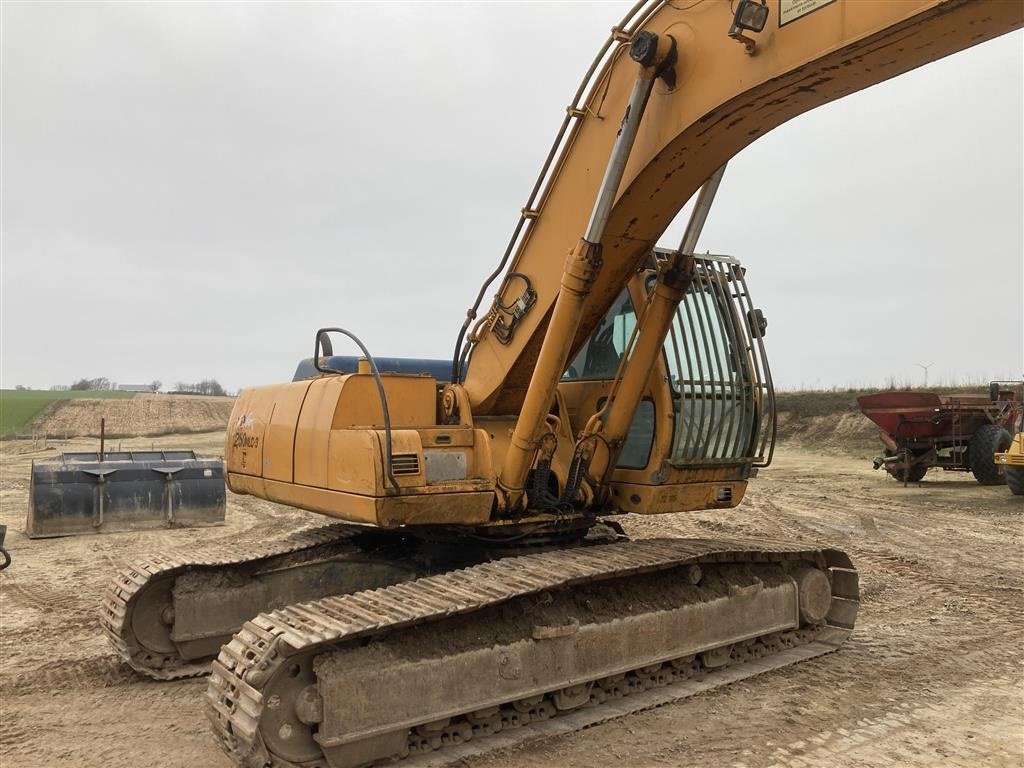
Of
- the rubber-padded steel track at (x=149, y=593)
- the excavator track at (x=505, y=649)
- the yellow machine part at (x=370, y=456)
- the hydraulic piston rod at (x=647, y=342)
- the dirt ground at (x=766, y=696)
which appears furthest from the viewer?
the rubber-padded steel track at (x=149, y=593)

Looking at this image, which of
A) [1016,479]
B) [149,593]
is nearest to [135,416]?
[1016,479]

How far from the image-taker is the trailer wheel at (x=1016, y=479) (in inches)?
593

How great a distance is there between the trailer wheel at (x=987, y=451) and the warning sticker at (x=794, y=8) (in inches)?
633

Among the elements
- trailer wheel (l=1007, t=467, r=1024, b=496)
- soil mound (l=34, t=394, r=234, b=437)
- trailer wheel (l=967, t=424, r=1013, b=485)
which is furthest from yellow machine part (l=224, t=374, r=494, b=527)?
soil mound (l=34, t=394, r=234, b=437)

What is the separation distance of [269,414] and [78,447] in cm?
2892

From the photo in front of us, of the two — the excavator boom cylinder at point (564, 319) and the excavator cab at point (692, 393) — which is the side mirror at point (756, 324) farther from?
the excavator boom cylinder at point (564, 319)

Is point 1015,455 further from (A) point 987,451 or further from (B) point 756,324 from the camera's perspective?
(B) point 756,324

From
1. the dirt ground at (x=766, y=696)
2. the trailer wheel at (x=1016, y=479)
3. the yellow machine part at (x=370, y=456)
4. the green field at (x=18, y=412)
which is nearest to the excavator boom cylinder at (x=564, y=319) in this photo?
the yellow machine part at (x=370, y=456)

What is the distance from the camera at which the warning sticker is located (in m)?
3.76

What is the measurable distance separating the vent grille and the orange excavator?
22mm

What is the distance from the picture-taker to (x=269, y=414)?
5.75m

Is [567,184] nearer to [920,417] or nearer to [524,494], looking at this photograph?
[524,494]

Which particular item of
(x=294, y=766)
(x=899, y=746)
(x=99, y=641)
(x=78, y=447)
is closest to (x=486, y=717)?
(x=294, y=766)

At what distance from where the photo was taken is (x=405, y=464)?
468 cm
